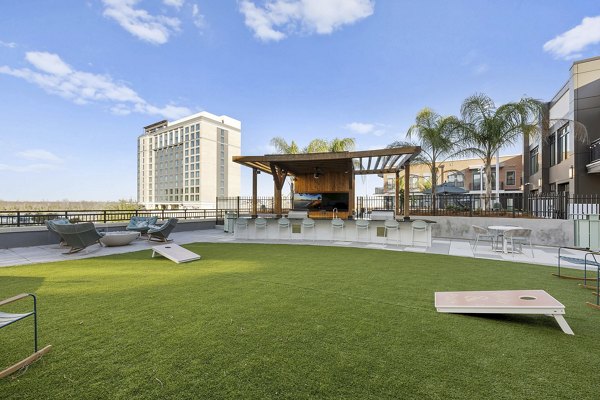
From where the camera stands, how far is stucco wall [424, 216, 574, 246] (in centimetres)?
1098

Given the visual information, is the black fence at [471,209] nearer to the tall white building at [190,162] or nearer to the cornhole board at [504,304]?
the cornhole board at [504,304]

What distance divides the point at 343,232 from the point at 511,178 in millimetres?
37316

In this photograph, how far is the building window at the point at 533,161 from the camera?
22.5m

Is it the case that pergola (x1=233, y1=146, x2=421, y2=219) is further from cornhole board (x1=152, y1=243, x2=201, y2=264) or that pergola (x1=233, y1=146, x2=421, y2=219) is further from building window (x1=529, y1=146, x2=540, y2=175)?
building window (x1=529, y1=146, x2=540, y2=175)

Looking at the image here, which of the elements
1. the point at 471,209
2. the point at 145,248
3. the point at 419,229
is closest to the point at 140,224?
the point at 145,248

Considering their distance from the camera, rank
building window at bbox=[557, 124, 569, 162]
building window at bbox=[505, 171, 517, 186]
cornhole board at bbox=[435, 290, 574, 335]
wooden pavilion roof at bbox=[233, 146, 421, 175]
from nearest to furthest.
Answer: cornhole board at bbox=[435, 290, 574, 335] → wooden pavilion roof at bbox=[233, 146, 421, 175] → building window at bbox=[557, 124, 569, 162] → building window at bbox=[505, 171, 517, 186]

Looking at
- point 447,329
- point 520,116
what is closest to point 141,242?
point 447,329

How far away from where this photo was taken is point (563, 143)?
1716cm

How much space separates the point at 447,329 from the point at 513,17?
17.1m

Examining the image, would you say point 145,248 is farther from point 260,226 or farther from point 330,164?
point 330,164

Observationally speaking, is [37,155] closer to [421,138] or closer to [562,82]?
[421,138]

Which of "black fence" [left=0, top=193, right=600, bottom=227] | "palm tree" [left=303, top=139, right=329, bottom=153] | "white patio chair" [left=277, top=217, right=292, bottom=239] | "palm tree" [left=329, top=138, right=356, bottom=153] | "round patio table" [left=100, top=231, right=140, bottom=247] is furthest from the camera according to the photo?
"palm tree" [left=303, top=139, right=329, bottom=153]

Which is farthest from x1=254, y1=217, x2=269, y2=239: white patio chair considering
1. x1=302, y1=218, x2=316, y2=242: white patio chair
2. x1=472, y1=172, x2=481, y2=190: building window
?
x1=472, y1=172, x2=481, y2=190: building window

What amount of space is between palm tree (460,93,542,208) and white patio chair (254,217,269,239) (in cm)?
1071
